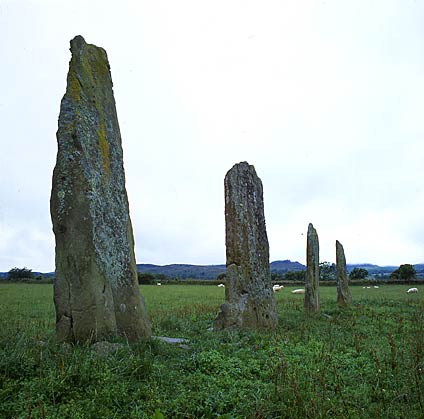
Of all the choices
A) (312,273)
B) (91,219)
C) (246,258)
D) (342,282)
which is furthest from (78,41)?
(342,282)

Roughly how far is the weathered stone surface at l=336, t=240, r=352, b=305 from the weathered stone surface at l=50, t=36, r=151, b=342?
12.1 meters

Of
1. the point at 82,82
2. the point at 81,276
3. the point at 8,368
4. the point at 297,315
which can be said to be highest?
the point at 82,82

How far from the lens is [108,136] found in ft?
27.9

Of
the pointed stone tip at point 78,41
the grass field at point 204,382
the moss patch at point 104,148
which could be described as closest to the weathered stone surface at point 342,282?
the grass field at point 204,382

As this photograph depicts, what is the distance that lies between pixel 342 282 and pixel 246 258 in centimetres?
829

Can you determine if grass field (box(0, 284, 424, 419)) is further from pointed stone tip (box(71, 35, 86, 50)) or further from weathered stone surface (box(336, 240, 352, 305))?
weathered stone surface (box(336, 240, 352, 305))

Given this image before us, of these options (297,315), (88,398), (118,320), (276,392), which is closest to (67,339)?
(118,320)

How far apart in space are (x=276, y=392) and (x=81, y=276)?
12.6 feet

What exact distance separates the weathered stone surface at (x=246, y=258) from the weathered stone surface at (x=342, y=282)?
24.4ft

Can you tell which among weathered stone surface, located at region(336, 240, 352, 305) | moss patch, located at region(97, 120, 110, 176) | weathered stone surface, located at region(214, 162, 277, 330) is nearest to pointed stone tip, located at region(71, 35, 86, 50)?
moss patch, located at region(97, 120, 110, 176)

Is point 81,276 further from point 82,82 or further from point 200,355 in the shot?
point 82,82

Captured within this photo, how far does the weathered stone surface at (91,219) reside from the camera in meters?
7.12

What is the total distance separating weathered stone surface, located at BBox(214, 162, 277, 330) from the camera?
36.3 ft

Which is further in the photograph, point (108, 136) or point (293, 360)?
point (108, 136)
